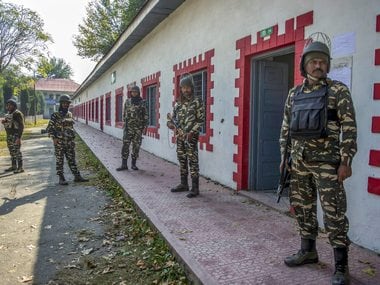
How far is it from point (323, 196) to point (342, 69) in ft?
5.78

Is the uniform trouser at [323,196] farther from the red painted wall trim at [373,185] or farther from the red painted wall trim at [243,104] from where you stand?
the red painted wall trim at [243,104]

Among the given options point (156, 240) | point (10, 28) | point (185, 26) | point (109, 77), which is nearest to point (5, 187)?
point (156, 240)

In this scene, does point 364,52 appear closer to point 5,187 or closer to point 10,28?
point 5,187

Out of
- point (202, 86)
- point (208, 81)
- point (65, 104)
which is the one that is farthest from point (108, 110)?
point (208, 81)

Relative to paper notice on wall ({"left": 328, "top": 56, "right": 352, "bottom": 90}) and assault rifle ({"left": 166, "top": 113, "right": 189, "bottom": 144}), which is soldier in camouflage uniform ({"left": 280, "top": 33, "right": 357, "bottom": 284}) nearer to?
paper notice on wall ({"left": 328, "top": 56, "right": 352, "bottom": 90})

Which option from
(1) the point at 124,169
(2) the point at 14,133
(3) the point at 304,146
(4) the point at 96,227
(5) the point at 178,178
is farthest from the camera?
(2) the point at 14,133

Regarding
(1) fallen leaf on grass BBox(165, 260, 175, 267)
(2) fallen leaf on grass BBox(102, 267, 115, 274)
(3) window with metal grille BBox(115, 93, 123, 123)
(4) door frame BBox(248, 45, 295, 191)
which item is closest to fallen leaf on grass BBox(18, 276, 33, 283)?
(2) fallen leaf on grass BBox(102, 267, 115, 274)

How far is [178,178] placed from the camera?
26.2ft

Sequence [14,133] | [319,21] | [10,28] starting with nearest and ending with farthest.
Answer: [319,21], [14,133], [10,28]

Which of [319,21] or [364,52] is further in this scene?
[319,21]

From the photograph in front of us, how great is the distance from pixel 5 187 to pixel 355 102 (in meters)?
7.24

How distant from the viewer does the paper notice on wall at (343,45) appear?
4.01 metres

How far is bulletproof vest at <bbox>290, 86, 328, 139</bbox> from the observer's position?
308 cm

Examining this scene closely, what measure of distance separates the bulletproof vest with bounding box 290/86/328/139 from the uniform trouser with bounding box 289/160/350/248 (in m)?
0.27
